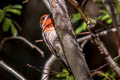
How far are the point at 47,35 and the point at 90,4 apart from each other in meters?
1.87

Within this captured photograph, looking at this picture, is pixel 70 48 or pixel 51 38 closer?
pixel 70 48

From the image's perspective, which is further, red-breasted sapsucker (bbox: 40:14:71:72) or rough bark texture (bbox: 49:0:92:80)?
red-breasted sapsucker (bbox: 40:14:71:72)

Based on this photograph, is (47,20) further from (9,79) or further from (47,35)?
(9,79)

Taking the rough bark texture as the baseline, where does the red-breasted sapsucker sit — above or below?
below

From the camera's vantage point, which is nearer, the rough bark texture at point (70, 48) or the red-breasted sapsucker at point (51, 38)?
the rough bark texture at point (70, 48)

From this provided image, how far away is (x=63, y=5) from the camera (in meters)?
1.13

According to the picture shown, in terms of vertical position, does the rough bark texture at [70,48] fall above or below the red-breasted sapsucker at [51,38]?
above

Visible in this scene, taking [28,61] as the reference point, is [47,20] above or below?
above

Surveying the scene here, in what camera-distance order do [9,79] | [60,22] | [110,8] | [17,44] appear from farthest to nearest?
1. [17,44]
2. [9,79]
3. [60,22]
4. [110,8]

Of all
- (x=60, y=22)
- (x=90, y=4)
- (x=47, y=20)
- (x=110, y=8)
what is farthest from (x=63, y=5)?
A: (x=90, y=4)

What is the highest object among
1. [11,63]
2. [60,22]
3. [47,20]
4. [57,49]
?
[60,22]

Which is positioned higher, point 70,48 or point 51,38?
point 70,48

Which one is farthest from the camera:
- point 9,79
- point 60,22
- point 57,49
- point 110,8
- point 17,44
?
point 17,44

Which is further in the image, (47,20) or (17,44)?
(17,44)
